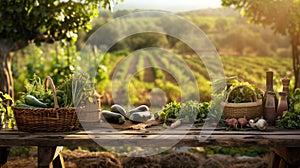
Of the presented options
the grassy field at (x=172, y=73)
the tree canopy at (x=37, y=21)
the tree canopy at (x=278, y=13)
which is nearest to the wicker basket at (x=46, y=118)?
the tree canopy at (x=37, y=21)

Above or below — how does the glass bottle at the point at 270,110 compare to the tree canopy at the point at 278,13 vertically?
below

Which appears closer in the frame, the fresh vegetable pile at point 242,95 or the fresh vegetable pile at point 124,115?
the fresh vegetable pile at point 242,95

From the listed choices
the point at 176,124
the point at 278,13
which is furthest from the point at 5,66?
the point at 278,13

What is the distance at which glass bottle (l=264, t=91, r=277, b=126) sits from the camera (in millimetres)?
2980

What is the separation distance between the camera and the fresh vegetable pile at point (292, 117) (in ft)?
9.45

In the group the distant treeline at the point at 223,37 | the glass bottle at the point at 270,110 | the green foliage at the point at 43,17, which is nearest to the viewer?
the glass bottle at the point at 270,110

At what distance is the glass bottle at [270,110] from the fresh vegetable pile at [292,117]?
49 mm

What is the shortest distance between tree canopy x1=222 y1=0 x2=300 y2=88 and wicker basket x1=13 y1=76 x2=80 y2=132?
314cm

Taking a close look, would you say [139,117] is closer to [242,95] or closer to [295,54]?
[242,95]

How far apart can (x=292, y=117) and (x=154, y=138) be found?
1049 mm

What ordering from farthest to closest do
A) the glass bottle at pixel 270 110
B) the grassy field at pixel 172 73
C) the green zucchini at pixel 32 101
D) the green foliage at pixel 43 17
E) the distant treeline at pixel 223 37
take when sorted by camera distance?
the distant treeline at pixel 223 37, the grassy field at pixel 172 73, the green foliage at pixel 43 17, the glass bottle at pixel 270 110, the green zucchini at pixel 32 101

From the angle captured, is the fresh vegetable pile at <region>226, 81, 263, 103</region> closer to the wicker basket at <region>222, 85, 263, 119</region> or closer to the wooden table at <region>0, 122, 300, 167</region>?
the wicker basket at <region>222, 85, 263, 119</region>

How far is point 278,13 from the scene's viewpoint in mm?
5145

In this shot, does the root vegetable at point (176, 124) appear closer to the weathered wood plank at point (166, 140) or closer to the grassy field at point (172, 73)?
the weathered wood plank at point (166, 140)
